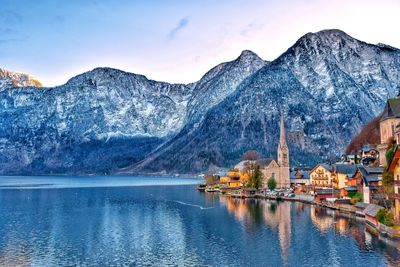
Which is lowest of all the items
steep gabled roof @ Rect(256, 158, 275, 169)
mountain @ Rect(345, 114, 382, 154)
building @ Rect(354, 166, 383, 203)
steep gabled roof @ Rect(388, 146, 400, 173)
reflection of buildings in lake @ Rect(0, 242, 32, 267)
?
reflection of buildings in lake @ Rect(0, 242, 32, 267)

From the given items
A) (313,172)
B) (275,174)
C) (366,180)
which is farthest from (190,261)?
(275,174)

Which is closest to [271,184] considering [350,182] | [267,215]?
[350,182]

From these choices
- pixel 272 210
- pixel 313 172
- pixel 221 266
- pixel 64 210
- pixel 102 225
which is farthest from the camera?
pixel 313 172

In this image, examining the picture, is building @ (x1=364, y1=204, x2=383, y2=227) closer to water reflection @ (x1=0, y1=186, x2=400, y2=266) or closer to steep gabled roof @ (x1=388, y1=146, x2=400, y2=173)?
water reflection @ (x1=0, y1=186, x2=400, y2=266)

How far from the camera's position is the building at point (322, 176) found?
365 feet

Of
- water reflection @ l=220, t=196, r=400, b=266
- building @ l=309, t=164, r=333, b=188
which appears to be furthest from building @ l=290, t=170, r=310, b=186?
water reflection @ l=220, t=196, r=400, b=266

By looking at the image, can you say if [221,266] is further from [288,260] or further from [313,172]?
[313,172]

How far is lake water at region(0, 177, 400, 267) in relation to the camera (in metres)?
50.8

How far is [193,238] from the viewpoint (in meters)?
64.0

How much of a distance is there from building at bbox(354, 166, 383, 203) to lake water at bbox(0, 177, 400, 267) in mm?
5416

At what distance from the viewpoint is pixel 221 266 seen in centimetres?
4791

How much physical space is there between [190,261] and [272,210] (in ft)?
147

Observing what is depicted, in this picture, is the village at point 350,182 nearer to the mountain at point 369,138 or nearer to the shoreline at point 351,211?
the shoreline at point 351,211

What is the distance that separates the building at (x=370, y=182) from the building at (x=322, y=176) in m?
26.4
